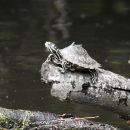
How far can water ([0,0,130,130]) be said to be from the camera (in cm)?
694

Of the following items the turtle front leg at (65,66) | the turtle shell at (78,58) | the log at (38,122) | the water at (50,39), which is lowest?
the log at (38,122)

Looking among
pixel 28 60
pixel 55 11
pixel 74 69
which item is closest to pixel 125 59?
pixel 28 60

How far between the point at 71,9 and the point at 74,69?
32.2ft

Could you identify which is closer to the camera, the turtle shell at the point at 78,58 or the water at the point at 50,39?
the turtle shell at the point at 78,58

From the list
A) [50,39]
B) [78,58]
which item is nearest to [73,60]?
[78,58]

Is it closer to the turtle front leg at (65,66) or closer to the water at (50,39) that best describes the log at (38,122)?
the water at (50,39)

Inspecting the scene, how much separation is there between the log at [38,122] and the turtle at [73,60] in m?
0.45

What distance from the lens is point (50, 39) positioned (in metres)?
10.9

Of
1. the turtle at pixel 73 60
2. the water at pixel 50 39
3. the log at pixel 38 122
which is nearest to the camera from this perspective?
the log at pixel 38 122

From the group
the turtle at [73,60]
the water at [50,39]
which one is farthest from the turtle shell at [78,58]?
the water at [50,39]

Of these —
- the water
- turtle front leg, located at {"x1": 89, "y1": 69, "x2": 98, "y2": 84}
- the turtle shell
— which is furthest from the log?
the turtle shell

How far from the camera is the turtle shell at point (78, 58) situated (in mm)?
5027

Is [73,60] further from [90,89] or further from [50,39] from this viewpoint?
[50,39]

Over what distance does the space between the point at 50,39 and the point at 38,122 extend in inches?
230
